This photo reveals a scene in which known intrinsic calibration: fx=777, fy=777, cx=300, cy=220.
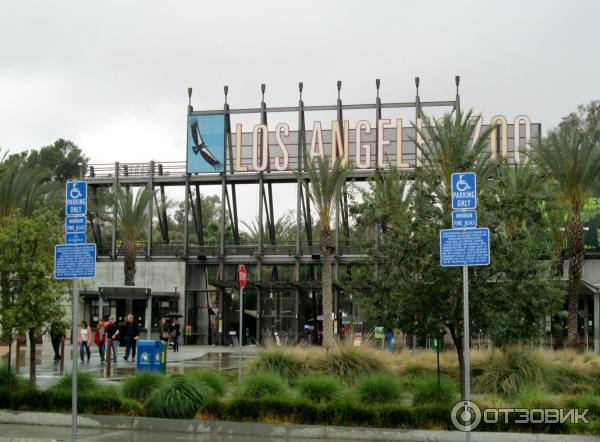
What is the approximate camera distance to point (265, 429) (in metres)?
13.2

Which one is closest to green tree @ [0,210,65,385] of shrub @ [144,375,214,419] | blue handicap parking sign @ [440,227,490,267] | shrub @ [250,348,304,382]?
shrub @ [144,375,214,419]

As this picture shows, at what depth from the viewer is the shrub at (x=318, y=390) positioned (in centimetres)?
1398

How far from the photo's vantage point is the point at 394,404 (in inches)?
527

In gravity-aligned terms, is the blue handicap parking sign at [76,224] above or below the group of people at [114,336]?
above

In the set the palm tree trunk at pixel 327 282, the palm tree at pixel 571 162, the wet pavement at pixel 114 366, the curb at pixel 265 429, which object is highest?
the palm tree at pixel 571 162

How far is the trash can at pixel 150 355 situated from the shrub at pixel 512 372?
8.03 meters

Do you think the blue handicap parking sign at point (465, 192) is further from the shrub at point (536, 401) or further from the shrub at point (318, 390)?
the shrub at point (318, 390)

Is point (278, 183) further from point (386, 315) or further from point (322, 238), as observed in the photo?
point (386, 315)

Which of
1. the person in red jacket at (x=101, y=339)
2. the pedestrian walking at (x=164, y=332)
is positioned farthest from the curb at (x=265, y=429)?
the pedestrian walking at (x=164, y=332)

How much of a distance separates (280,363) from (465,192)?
380 inches

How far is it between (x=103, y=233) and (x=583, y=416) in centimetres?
6695

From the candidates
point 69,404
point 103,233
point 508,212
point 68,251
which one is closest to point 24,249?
point 69,404

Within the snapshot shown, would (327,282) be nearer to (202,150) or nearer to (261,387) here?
(261,387)

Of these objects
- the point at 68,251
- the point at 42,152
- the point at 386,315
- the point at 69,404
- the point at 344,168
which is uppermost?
the point at 42,152
